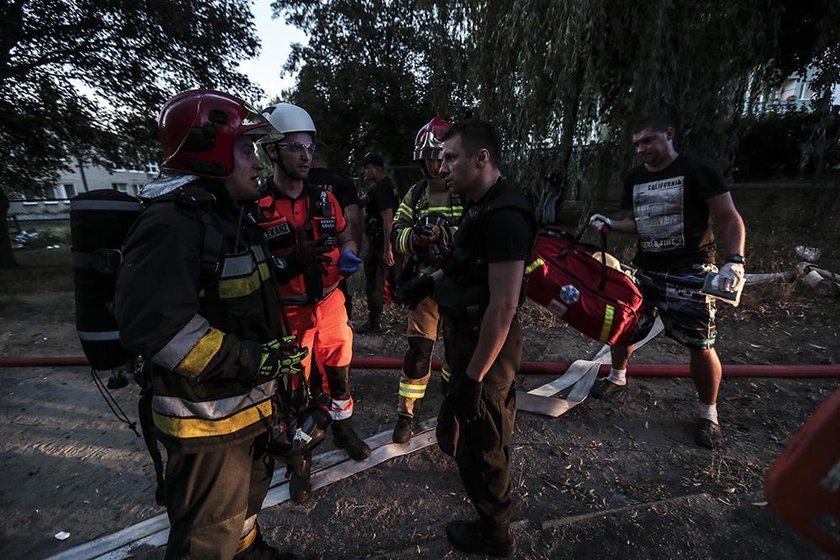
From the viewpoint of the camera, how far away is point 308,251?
90.8 inches

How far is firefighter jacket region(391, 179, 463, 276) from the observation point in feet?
9.12

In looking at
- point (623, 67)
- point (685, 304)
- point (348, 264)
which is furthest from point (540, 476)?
point (623, 67)

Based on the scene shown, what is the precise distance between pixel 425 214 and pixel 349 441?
1.64 meters

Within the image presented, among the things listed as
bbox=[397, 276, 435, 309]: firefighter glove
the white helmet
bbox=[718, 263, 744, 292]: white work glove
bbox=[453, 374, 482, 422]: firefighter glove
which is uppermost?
the white helmet

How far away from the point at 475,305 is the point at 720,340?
391 centimetres

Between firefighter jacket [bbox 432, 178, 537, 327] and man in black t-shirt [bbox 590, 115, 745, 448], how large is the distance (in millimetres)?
1515

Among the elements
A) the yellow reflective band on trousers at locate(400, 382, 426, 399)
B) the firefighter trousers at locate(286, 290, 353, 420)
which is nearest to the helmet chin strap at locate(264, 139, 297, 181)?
the firefighter trousers at locate(286, 290, 353, 420)

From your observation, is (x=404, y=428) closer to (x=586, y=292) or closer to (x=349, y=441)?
(x=349, y=441)

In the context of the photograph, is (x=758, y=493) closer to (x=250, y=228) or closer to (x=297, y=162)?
(x=250, y=228)

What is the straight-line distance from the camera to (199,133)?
154 cm

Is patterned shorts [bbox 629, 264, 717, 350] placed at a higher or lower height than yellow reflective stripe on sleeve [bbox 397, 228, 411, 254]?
lower

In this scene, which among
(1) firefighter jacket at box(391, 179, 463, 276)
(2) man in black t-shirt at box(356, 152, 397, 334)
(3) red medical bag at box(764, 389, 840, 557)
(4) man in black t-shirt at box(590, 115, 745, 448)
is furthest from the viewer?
(2) man in black t-shirt at box(356, 152, 397, 334)

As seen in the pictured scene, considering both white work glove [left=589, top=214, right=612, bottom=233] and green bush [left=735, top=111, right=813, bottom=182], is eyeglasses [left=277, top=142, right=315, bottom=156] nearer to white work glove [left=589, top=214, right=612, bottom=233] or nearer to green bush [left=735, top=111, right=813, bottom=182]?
white work glove [left=589, top=214, right=612, bottom=233]

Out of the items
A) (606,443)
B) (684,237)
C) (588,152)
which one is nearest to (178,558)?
(606,443)
